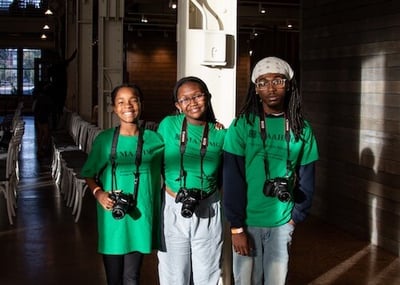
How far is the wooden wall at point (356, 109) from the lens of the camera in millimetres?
5371

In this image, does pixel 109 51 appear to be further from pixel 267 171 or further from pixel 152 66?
pixel 152 66

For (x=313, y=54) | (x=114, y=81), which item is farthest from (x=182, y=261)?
(x=114, y=81)

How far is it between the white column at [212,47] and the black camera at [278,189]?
1085mm

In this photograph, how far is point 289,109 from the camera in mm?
2639

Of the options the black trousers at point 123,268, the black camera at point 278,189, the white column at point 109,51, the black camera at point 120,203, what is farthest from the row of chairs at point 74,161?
the black camera at point 278,189

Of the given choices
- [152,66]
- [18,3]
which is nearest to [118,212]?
[152,66]

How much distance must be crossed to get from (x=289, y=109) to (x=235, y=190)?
0.40m

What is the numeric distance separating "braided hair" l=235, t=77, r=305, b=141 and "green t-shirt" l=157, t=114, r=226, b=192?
0.65 feet

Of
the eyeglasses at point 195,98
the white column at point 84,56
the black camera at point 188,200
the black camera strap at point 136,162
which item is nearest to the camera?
the black camera at point 188,200

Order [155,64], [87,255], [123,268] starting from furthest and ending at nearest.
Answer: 1. [155,64]
2. [87,255]
3. [123,268]

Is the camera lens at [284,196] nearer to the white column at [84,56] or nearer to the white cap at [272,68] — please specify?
the white cap at [272,68]

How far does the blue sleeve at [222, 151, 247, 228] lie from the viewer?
2.57m

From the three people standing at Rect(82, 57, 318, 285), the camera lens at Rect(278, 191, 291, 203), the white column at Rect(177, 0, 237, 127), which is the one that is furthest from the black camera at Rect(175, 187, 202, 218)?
the white column at Rect(177, 0, 237, 127)

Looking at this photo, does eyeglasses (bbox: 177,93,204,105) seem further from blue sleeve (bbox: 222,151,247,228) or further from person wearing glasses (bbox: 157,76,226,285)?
blue sleeve (bbox: 222,151,247,228)
